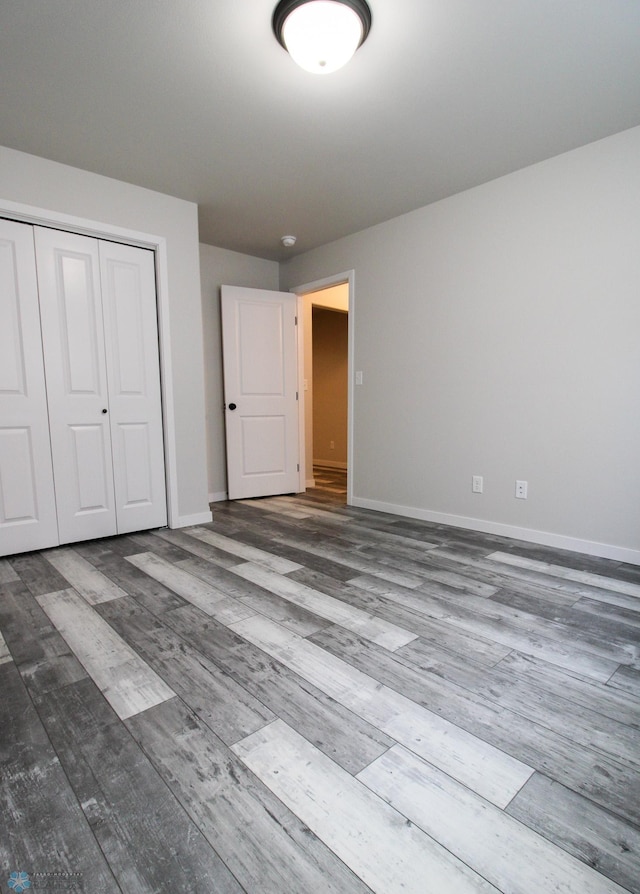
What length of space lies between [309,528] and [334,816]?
92.3 inches

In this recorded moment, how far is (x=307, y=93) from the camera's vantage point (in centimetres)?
207

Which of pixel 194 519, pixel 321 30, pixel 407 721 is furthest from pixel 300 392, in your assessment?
pixel 407 721

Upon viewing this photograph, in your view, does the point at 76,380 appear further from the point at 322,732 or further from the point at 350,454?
the point at 322,732

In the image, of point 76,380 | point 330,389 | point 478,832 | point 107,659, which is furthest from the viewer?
point 330,389

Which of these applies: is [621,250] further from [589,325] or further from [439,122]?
[439,122]

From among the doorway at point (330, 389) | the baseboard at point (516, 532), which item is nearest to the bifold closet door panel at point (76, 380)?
the baseboard at point (516, 532)

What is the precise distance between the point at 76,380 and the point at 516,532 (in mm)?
3133

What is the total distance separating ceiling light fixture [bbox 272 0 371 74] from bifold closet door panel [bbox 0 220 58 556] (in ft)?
6.29

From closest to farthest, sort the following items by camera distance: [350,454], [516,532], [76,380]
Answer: [76,380], [516,532], [350,454]

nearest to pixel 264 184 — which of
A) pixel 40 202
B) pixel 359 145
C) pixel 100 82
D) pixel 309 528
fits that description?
pixel 359 145

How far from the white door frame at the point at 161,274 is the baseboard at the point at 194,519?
2cm

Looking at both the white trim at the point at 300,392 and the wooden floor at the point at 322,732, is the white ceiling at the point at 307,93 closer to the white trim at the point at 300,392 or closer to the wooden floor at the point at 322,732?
the white trim at the point at 300,392

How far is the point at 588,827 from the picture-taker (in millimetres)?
960

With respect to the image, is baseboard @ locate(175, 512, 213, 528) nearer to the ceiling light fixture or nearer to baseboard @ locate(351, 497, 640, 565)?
baseboard @ locate(351, 497, 640, 565)
